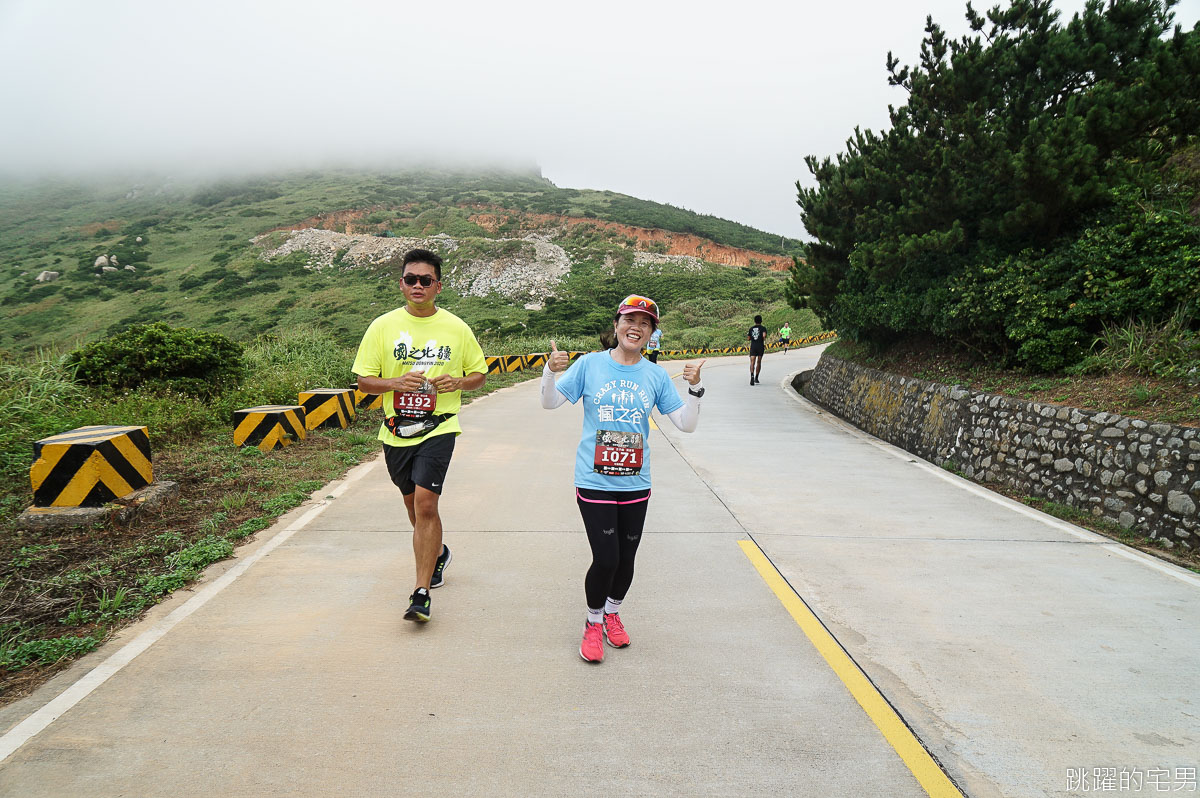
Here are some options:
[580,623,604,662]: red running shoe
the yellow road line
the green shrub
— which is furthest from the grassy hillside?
the yellow road line

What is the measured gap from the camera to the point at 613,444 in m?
3.81

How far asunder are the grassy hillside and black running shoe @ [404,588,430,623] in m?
29.9

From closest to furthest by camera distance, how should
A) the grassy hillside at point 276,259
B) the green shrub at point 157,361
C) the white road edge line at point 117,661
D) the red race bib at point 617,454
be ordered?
the white road edge line at point 117,661, the red race bib at point 617,454, the green shrub at point 157,361, the grassy hillside at point 276,259

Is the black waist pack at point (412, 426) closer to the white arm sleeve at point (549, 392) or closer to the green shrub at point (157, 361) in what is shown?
the white arm sleeve at point (549, 392)

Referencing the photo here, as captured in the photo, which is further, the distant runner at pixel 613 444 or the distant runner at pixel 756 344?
the distant runner at pixel 756 344

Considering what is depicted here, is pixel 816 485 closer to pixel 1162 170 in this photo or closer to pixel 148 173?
pixel 1162 170

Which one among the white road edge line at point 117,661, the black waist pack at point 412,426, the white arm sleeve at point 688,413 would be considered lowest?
the white road edge line at point 117,661

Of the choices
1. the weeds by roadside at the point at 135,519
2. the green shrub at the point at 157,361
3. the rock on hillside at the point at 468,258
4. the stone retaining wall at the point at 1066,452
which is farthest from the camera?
the rock on hillside at the point at 468,258

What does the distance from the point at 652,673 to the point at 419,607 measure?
144cm

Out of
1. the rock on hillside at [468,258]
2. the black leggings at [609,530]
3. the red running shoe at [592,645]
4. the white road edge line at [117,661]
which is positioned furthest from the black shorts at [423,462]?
the rock on hillside at [468,258]

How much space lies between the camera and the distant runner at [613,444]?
3.80 metres

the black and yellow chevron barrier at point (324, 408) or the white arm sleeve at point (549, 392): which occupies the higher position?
the white arm sleeve at point (549, 392)

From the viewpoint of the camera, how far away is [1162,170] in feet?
31.8

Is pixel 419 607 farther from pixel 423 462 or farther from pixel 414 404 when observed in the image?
pixel 414 404
